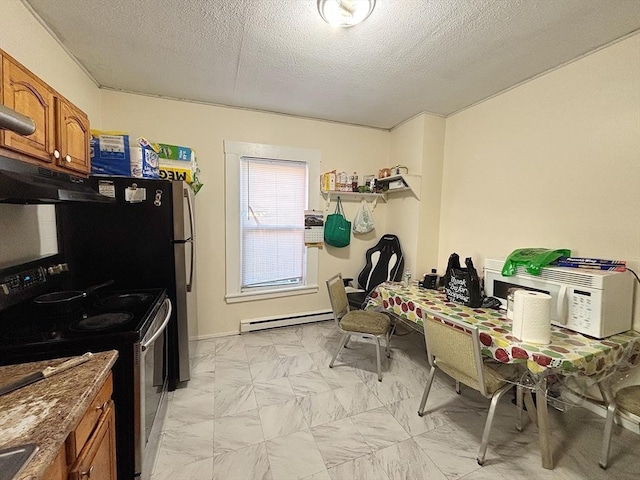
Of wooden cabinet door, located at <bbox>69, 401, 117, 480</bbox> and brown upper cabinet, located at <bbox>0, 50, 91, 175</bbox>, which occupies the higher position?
brown upper cabinet, located at <bbox>0, 50, 91, 175</bbox>

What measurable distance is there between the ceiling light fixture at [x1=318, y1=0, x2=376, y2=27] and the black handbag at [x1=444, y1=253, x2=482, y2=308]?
173 cm

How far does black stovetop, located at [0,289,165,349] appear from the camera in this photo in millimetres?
1125

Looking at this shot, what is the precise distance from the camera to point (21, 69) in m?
1.16

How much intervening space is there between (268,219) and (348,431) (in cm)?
215

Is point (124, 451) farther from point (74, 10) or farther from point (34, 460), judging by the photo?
point (74, 10)

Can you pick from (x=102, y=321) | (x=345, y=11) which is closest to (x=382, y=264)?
(x=345, y=11)

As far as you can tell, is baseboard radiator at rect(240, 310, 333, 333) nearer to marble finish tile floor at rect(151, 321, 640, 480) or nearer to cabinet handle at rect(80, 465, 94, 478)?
marble finish tile floor at rect(151, 321, 640, 480)

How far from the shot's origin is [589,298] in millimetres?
1485

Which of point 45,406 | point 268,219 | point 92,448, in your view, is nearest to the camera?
point 45,406

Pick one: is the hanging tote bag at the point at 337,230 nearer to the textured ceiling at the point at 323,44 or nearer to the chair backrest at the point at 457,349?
Result: the textured ceiling at the point at 323,44

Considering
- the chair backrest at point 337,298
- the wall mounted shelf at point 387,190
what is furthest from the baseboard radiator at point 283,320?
the wall mounted shelf at point 387,190

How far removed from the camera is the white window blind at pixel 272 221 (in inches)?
117

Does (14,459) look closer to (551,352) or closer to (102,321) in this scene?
(102,321)

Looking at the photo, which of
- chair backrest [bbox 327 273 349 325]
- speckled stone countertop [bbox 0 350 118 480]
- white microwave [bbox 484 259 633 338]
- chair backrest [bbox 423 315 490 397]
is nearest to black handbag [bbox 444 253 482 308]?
white microwave [bbox 484 259 633 338]
